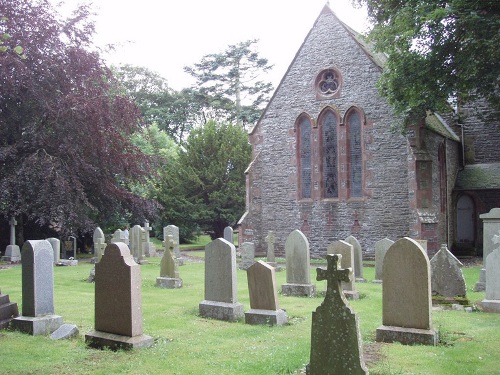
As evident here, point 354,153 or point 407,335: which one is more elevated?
point 354,153

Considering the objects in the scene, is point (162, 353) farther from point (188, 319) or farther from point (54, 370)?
point (188, 319)

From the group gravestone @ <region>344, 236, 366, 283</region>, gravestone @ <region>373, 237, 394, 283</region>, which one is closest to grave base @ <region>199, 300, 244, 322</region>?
A: gravestone @ <region>373, 237, 394, 283</region>

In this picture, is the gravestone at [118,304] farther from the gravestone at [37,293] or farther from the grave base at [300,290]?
the grave base at [300,290]

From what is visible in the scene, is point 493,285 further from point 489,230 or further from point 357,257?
point 357,257

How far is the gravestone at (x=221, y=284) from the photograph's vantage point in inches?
333

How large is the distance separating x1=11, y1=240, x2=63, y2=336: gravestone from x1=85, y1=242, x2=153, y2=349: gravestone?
114 centimetres

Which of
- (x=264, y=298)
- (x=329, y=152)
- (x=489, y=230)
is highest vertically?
(x=329, y=152)

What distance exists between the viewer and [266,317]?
8.04 m

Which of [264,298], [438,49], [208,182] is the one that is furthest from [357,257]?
[208,182]

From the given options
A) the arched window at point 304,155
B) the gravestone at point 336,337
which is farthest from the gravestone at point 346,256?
the arched window at point 304,155

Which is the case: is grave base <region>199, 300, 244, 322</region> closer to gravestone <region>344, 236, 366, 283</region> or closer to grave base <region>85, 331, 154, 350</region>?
grave base <region>85, 331, 154, 350</region>

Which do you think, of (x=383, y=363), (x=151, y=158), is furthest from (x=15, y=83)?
(x=383, y=363)

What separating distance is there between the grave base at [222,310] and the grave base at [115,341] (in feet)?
6.48

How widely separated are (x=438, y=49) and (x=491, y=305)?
792 cm
